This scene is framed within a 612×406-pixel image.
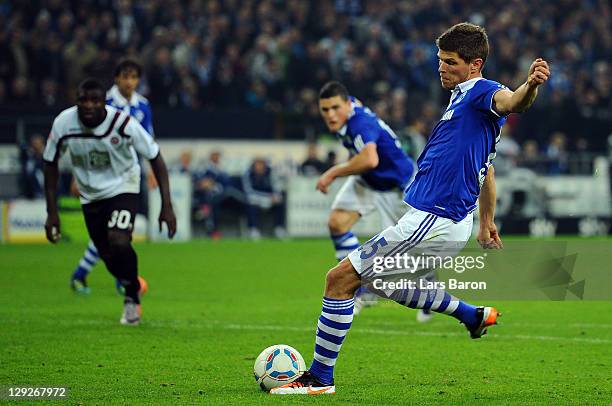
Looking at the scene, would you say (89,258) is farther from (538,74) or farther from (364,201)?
(538,74)

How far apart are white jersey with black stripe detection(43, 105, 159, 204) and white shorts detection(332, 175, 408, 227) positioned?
2.42 meters

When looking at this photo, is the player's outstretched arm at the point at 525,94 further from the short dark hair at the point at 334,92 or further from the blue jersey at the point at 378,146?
the short dark hair at the point at 334,92

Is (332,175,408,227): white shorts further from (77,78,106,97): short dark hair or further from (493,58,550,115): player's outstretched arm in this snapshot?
(493,58,550,115): player's outstretched arm

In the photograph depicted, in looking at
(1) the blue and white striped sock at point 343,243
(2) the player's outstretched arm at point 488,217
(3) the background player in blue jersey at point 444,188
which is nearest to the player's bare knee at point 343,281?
(3) the background player in blue jersey at point 444,188

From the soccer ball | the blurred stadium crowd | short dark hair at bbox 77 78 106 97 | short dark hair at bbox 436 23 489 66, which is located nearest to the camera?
short dark hair at bbox 436 23 489 66

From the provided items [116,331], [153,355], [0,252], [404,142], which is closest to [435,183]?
→ [153,355]

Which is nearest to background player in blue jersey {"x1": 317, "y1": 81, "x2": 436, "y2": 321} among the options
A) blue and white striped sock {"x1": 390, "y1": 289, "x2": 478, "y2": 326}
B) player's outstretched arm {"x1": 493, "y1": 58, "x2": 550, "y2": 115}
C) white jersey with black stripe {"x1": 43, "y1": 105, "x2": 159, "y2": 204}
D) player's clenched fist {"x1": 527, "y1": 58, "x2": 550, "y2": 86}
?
white jersey with black stripe {"x1": 43, "y1": 105, "x2": 159, "y2": 204}

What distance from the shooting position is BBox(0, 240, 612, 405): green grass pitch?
6988 millimetres

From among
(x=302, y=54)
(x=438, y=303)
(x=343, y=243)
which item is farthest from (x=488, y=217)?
(x=302, y=54)

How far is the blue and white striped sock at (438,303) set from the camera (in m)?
7.23

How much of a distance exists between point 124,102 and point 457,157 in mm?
7141

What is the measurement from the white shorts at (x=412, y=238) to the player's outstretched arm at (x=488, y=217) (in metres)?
0.52

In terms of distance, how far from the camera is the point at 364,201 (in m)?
11.9

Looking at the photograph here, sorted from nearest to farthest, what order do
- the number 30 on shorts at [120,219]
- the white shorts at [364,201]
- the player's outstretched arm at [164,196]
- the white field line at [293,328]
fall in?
the player's outstretched arm at [164,196]
the white field line at [293,328]
the number 30 on shorts at [120,219]
the white shorts at [364,201]
